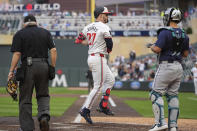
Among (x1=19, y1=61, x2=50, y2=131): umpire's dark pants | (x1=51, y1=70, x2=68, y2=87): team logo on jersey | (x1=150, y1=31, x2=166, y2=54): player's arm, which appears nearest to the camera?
(x1=19, y1=61, x2=50, y2=131): umpire's dark pants

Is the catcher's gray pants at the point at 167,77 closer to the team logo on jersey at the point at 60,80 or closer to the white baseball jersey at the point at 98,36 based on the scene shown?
the white baseball jersey at the point at 98,36

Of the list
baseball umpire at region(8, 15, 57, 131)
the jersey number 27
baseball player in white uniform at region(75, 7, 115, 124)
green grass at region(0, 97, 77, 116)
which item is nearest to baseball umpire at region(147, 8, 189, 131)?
baseball player in white uniform at region(75, 7, 115, 124)

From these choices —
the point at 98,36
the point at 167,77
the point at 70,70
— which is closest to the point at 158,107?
the point at 167,77

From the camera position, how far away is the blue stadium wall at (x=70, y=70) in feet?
93.0

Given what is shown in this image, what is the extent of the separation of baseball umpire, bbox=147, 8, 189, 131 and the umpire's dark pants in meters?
1.85

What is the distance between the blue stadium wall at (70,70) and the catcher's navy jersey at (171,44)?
20.5 meters

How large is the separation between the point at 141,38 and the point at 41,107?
3234cm

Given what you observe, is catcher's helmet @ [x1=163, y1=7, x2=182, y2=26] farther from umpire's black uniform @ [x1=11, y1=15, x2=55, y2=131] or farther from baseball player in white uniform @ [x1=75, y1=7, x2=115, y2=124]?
umpire's black uniform @ [x1=11, y1=15, x2=55, y2=131]

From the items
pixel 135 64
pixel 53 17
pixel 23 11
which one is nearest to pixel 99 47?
pixel 135 64

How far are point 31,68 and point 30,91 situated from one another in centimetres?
37

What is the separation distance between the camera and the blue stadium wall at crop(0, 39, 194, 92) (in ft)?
93.0

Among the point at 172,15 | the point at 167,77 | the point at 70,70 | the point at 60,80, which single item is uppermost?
the point at 172,15

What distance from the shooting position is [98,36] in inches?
333

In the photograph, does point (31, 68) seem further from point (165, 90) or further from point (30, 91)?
point (165, 90)
